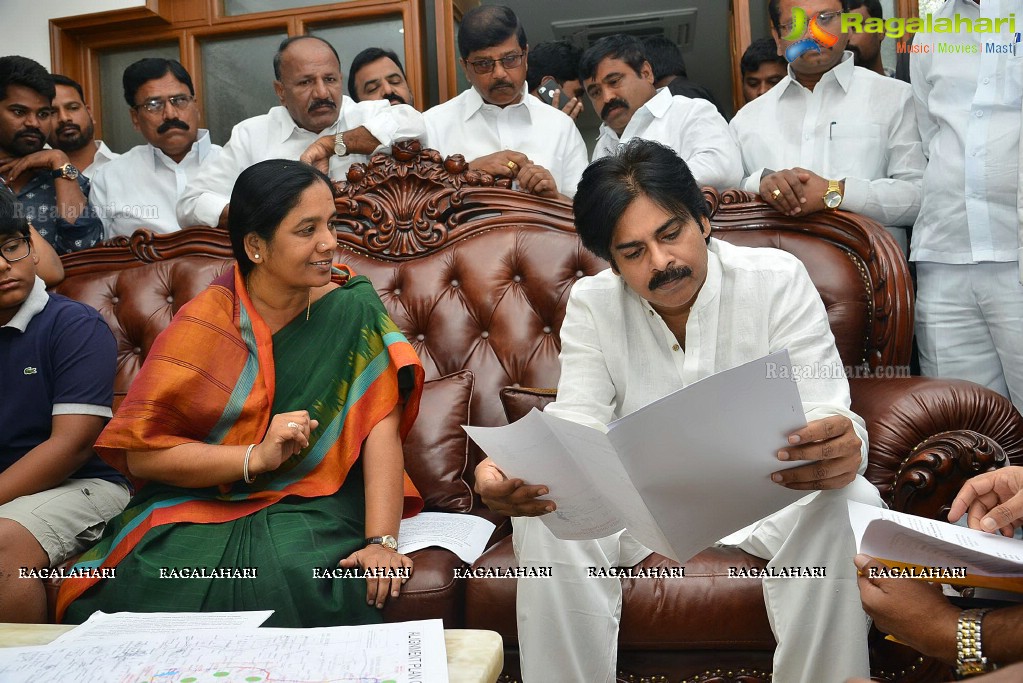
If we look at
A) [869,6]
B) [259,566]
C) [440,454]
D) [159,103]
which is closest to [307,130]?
[159,103]

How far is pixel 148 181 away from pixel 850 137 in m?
2.39

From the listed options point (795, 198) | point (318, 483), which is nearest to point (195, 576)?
point (318, 483)

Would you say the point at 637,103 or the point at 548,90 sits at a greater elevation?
the point at 548,90

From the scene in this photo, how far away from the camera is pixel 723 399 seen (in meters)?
1.09

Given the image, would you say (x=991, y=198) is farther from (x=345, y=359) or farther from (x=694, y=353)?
(x=345, y=359)

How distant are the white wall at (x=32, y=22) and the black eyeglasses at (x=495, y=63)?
230 cm

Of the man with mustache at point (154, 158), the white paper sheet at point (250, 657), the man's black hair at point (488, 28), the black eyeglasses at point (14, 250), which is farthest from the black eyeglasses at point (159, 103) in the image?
the white paper sheet at point (250, 657)

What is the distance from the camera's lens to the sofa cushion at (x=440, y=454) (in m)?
1.97

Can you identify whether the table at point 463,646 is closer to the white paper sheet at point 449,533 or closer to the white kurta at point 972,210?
the white paper sheet at point 449,533

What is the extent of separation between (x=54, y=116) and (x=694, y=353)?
273cm

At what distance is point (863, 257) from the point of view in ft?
6.84

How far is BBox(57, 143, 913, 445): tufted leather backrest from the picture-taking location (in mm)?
2064

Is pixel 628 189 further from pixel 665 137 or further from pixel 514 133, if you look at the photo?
pixel 514 133

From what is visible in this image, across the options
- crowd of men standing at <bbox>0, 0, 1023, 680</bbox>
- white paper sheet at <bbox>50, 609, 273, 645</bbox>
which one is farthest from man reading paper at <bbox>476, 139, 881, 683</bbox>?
white paper sheet at <bbox>50, 609, 273, 645</bbox>
